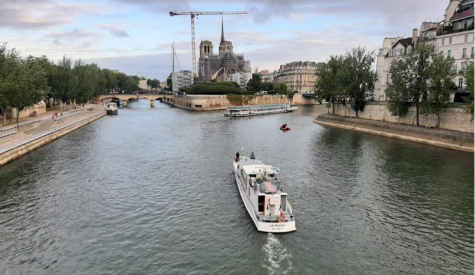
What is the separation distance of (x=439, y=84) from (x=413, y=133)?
33.3 feet

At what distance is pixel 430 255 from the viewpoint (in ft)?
71.4

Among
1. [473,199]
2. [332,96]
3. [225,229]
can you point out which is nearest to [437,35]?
[332,96]

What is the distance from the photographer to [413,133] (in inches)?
2530

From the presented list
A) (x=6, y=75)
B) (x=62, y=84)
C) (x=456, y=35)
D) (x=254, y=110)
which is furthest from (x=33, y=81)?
(x=456, y=35)

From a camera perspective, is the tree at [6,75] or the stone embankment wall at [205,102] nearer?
the tree at [6,75]

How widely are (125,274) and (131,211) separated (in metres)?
9.72

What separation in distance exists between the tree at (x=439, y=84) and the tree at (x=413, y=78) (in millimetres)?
1031

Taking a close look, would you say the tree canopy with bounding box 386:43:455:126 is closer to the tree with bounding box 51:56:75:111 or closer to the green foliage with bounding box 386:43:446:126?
the green foliage with bounding box 386:43:446:126

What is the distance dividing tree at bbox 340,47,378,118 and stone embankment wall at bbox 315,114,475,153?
22.2ft

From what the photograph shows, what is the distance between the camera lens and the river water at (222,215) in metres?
20.9

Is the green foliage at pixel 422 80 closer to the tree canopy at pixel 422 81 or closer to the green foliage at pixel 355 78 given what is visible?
the tree canopy at pixel 422 81

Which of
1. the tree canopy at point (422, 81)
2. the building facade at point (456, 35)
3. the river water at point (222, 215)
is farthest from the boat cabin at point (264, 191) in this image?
the building facade at point (456, 35)

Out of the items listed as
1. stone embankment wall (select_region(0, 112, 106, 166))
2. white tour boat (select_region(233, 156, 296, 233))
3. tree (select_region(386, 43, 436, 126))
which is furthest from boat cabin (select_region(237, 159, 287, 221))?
tree (select_region(386, 43, 436, 126))

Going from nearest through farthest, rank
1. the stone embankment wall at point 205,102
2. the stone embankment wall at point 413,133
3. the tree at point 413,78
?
1. the stone embankment wall at point 413,133
2. the tree at point 413,78
3. the stone embankment wall at point 205,102
